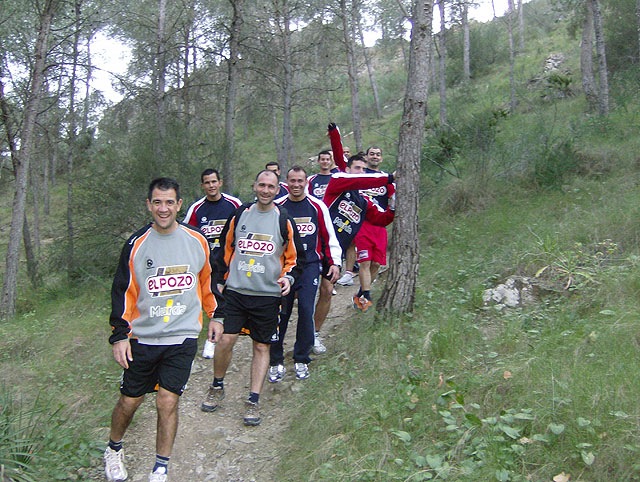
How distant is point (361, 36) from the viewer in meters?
27.3

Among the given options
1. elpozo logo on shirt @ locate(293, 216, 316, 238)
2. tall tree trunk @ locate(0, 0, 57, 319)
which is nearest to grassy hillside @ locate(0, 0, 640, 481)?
tall tree trunk @ locate(0, 0, 57, 319)

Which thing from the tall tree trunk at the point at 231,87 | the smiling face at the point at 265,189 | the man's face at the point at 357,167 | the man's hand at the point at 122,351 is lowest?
the man's hand at the point at 122,351

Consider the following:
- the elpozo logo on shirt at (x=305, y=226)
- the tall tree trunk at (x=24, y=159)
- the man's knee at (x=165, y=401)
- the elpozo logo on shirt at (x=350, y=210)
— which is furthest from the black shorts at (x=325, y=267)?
the tall tree trunk at (x=24, y=159)

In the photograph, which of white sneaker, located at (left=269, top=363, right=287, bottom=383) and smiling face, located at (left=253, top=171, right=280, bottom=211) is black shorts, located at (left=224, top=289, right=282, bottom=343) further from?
smiling face, located at (left=253, top=171, right=280, bottom=211)

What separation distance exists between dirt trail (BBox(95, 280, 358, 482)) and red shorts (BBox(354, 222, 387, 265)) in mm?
1554

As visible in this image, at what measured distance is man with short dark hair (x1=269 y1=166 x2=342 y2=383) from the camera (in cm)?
527

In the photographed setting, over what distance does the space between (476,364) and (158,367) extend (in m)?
2.56

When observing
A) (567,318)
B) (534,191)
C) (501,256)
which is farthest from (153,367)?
(534,191)

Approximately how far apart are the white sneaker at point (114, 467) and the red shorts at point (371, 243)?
3.88 metres

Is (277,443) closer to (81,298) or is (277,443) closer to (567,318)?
(567,318)

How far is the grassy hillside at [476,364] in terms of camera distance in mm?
3457

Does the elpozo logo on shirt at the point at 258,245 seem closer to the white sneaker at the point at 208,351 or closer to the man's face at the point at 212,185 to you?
the man's face at the point at 212,185

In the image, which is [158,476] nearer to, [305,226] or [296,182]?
[305,226]

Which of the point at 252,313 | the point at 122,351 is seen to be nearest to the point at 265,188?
the point at 252,313
